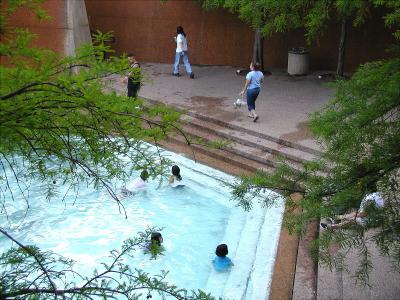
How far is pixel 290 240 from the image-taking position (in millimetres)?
8031

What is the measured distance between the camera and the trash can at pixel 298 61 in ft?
50.9

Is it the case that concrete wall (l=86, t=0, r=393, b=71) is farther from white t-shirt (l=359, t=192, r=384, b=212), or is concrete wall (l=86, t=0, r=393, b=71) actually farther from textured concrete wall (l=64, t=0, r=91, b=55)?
white t-shirt (l=359, t=192, r=384, b=212)

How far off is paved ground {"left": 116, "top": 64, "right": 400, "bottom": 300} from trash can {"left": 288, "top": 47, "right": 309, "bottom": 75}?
0.27 m

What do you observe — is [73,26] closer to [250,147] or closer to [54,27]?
[54,27]

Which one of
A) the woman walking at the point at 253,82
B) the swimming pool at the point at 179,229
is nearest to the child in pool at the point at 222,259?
the swimming pool at the point at 179,229

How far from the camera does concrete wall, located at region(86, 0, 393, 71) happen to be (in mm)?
16141

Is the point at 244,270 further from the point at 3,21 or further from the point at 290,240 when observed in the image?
the point at 3,21

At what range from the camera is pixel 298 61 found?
1559 cm

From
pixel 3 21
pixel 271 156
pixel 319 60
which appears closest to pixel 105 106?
pixel 3 21

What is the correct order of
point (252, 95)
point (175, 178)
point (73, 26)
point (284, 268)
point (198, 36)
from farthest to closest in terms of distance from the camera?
point (198, 36)
point (73, 26)
point (252, 95)
point (175, 178)
point (284, 268)

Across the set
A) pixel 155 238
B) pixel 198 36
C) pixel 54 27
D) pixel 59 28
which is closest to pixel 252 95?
pixel 198 36

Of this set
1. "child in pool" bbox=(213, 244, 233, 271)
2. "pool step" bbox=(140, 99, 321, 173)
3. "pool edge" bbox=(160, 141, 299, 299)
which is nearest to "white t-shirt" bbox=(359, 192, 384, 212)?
"pool edge" bbox=(160, 141, 299, 299)

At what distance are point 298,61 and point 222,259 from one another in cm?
972

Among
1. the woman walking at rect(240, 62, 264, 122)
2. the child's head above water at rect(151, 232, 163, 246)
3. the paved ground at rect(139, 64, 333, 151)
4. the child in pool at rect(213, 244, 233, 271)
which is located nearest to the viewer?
the child's head above water at rect(151, 232, 163, 246)
